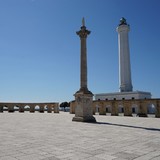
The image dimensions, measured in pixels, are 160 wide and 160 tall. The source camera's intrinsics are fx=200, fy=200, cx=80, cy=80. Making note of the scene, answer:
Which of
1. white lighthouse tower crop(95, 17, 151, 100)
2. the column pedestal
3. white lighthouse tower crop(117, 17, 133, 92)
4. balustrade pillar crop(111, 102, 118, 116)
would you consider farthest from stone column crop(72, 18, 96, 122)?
white lighthouse tower crop(117, 17, 133, 92)

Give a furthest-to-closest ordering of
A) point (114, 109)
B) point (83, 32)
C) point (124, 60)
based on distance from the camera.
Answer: point (124, 60)
point (114, 109)
point (83, 32)

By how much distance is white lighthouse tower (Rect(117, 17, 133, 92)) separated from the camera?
57375mm

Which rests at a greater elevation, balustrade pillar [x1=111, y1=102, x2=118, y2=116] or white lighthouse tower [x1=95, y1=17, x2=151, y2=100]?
white lighthouse tower [x1=95, y1=17, x2=151, y2=100]

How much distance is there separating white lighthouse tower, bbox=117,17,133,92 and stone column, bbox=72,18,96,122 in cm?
3884

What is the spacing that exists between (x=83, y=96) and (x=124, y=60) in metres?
41.2

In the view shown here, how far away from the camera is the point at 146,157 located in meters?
5.77

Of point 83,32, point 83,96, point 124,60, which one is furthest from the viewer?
point 124,60

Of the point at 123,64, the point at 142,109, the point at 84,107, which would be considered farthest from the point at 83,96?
the point at 123,64

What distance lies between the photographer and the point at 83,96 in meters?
19.3

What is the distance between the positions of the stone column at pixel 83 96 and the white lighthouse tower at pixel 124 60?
38.8 m

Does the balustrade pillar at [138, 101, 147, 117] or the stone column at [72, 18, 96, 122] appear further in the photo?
the balustrade pillar at [138, 101, 147, 117]

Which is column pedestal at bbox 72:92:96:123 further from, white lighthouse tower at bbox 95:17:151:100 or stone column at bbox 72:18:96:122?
white lighthouse tower at bbox 95:17:151:100

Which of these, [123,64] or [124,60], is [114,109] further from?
[124,60]

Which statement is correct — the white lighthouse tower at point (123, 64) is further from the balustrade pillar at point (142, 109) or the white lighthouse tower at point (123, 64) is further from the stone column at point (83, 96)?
the stone column at point (83, 96)
